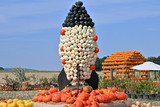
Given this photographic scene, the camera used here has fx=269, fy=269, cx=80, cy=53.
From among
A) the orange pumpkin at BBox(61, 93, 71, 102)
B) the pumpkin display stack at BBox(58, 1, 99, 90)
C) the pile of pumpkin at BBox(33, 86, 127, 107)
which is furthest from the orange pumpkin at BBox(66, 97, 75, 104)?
the pumpkin display stack at BBox(58, 1, 99, 90)

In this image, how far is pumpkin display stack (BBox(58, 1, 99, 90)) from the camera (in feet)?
25.3

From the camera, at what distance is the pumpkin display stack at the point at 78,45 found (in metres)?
7.72

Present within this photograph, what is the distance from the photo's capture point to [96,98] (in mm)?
7027

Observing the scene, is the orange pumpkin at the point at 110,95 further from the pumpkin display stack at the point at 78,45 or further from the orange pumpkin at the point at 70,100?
the orange pumpkin at the point at 70,100

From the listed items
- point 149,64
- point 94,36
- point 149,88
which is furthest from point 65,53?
point 149,64

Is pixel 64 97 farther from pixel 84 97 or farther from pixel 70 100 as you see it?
pixel 84 97

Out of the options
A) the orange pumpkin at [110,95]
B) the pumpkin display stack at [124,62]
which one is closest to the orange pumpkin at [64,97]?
the orange pumpkin at [110,95]

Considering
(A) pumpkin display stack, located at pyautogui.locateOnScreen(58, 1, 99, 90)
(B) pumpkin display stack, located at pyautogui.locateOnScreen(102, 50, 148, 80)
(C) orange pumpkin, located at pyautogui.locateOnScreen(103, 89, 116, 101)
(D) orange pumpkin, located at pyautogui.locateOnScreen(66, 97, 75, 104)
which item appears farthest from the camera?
(B) pumpkin display stack, located at pyautogui.locateOnScreen(102, 50, 148, 80)

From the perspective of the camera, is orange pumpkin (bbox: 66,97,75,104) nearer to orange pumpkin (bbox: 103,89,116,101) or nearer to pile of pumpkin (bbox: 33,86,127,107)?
pile of pumpkin (bbox: 33,86,127,107)

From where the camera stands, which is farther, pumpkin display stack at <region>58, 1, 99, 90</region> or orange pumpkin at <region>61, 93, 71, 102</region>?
pumpkin display stack at <region>58, 1, 99, 90</region>

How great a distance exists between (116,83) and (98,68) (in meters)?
29.6

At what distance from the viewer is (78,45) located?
772cm

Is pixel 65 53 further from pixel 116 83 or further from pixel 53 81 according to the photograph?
Answer: pixel 53 81

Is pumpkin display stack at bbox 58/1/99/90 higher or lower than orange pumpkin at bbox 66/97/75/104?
higher
